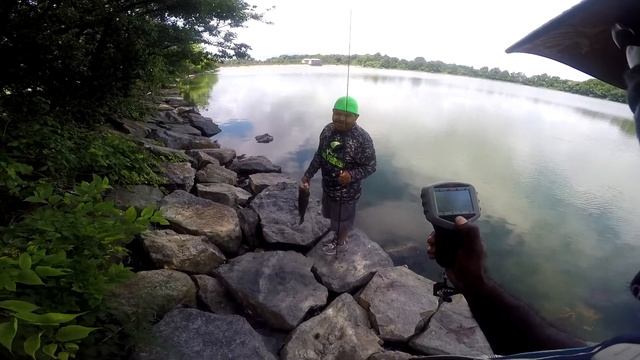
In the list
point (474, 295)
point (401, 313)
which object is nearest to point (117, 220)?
point (474, 295)

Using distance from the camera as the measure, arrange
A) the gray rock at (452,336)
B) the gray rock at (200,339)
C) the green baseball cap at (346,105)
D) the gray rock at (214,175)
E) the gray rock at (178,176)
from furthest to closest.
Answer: the gray rock at (214,175) → the gray rock at (178,176) → the green baseball cap at (346,105) → the gray rock at (452,336) → the gray rock at (200,339)

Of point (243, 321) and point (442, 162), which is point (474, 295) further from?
point (442, 162)

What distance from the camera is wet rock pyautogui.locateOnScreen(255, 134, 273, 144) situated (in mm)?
15068

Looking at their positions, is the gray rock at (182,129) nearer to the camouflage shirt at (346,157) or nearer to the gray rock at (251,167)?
the gray rock at (251,167)

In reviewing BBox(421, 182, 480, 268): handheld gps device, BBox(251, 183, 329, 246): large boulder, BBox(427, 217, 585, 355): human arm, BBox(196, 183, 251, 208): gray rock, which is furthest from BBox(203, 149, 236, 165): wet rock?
BBox(427, 217, 585, 355): human arm

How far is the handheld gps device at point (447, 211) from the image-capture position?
5.59 feet

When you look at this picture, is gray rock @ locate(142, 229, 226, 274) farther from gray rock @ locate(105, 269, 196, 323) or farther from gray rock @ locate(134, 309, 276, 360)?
gray rock @ locate(134, 309, 276, 360)

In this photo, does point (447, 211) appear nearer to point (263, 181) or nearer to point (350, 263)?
point (350, 263)

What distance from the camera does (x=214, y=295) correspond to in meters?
4.14

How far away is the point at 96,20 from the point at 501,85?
65094mm

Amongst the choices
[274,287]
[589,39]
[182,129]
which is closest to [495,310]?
[589,39]

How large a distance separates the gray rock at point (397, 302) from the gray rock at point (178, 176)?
13.2 ft

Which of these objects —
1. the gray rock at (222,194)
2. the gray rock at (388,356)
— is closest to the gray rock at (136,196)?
the gray rock at (222,194)

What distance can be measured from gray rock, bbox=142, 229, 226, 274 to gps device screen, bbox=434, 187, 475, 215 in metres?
3.51
